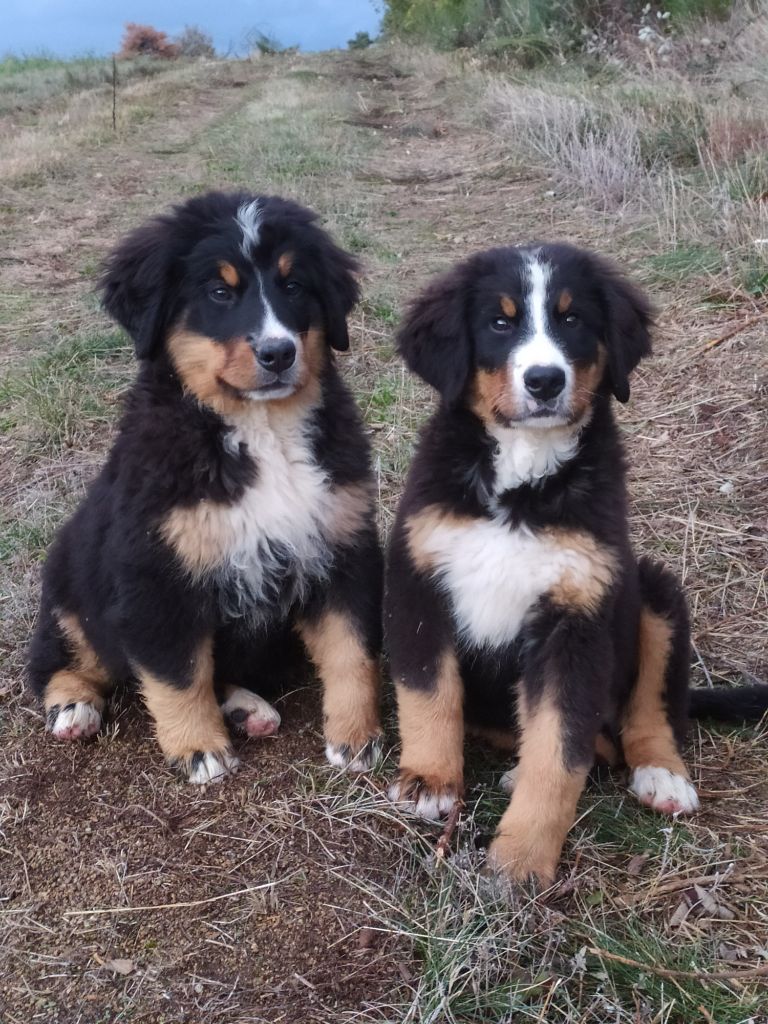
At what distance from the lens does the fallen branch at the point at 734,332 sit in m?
5.71

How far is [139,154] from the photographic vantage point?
13992mm

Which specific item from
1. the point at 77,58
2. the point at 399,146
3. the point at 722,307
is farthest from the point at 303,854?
the point at 77,58

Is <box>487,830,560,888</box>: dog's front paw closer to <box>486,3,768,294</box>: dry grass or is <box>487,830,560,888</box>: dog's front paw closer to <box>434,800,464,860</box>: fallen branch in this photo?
<box>434,800,464,860</box>: fallen branch

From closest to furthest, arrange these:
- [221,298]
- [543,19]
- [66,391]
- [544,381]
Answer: [544,381] < [221,298] < [66,391] < [543,19]

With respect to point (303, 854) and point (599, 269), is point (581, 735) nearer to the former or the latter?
point (303, 854)

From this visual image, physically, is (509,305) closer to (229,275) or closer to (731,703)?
(229,275)

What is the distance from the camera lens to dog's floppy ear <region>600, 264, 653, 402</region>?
2.87 metres

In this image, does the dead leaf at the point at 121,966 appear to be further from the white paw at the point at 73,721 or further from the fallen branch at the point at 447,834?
the white paw at the point at 73,721

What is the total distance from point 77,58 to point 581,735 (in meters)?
32.5

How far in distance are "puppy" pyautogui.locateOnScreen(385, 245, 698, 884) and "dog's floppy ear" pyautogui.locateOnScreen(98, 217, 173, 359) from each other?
78cm

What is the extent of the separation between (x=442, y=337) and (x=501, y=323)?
19 cm

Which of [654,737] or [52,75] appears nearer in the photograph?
[654,737]

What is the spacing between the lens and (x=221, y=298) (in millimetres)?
2969

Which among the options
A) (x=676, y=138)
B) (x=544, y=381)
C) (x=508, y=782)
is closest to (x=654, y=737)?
(x=508, y=782)
